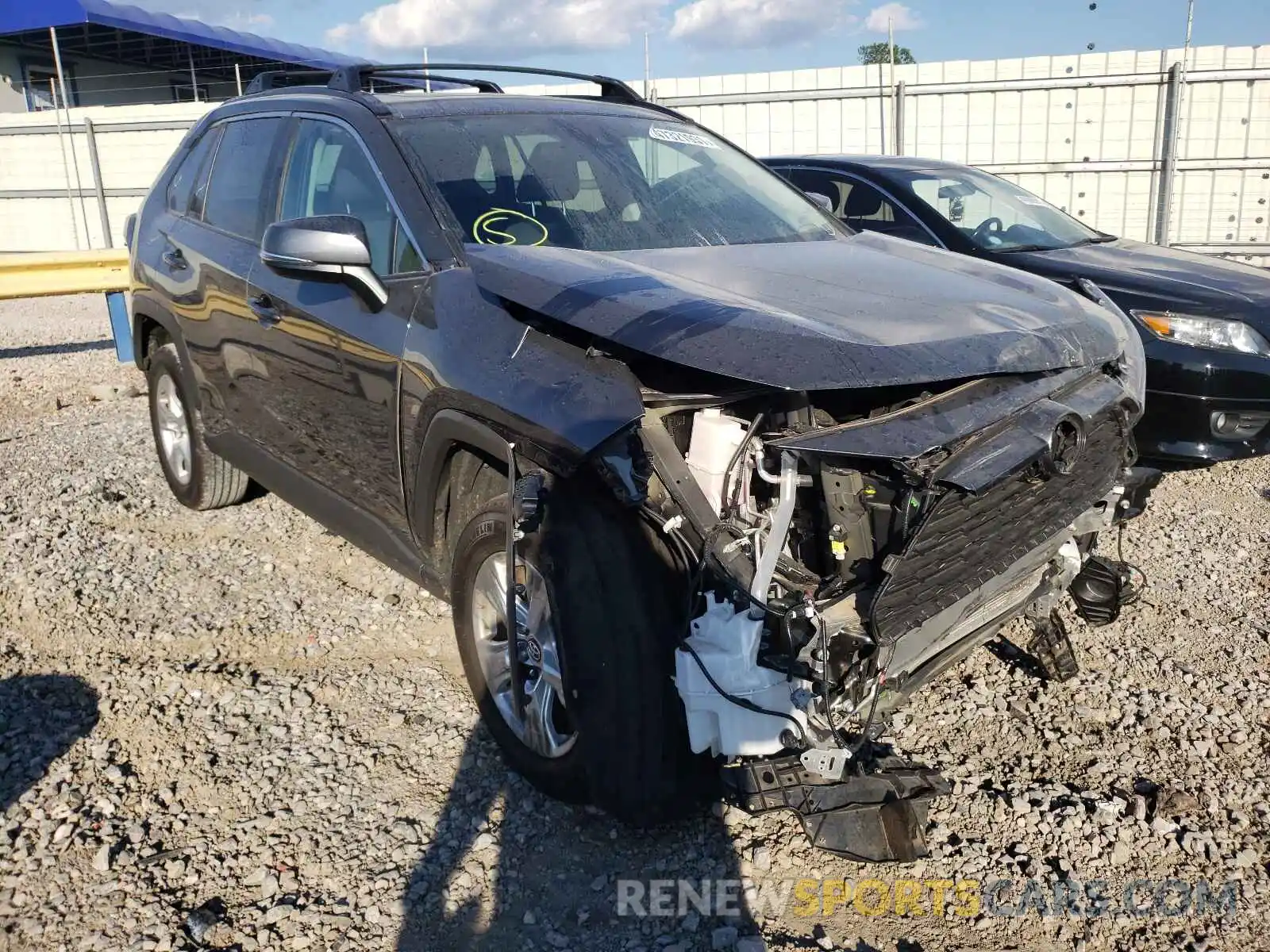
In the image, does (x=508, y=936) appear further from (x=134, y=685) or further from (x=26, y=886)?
(x=134, y=685)

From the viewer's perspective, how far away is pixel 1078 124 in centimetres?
1170

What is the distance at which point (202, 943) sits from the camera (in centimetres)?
247

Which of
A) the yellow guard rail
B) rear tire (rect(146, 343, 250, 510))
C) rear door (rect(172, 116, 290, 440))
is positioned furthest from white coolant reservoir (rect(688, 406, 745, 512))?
the yellow guard rail

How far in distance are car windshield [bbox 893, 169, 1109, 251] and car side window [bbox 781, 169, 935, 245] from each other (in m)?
0.19

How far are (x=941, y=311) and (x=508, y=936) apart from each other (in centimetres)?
188

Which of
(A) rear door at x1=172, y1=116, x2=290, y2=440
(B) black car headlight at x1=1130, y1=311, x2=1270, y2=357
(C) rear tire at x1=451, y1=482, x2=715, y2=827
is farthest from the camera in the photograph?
(B) black car headlight at x1=1130, y1=311, x2=1270, y2=357

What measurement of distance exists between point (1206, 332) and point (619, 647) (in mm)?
4021

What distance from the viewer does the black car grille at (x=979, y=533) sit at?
7.58ft

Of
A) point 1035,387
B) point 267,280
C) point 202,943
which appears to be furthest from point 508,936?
point 267,280

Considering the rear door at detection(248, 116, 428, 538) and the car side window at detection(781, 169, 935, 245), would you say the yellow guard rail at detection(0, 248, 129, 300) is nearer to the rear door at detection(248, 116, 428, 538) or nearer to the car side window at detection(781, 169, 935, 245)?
the car side window at detection(781, 169, 935, 245)

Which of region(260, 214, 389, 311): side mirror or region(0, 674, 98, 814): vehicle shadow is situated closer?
region(260, 214, 389, 311): side mirror

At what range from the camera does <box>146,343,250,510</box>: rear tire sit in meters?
5.04

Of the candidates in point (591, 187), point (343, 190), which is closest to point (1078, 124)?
point (591, 187)

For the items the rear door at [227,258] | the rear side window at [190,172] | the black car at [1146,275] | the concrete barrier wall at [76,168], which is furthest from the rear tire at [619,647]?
the concrete barrier wall at [76,168]
